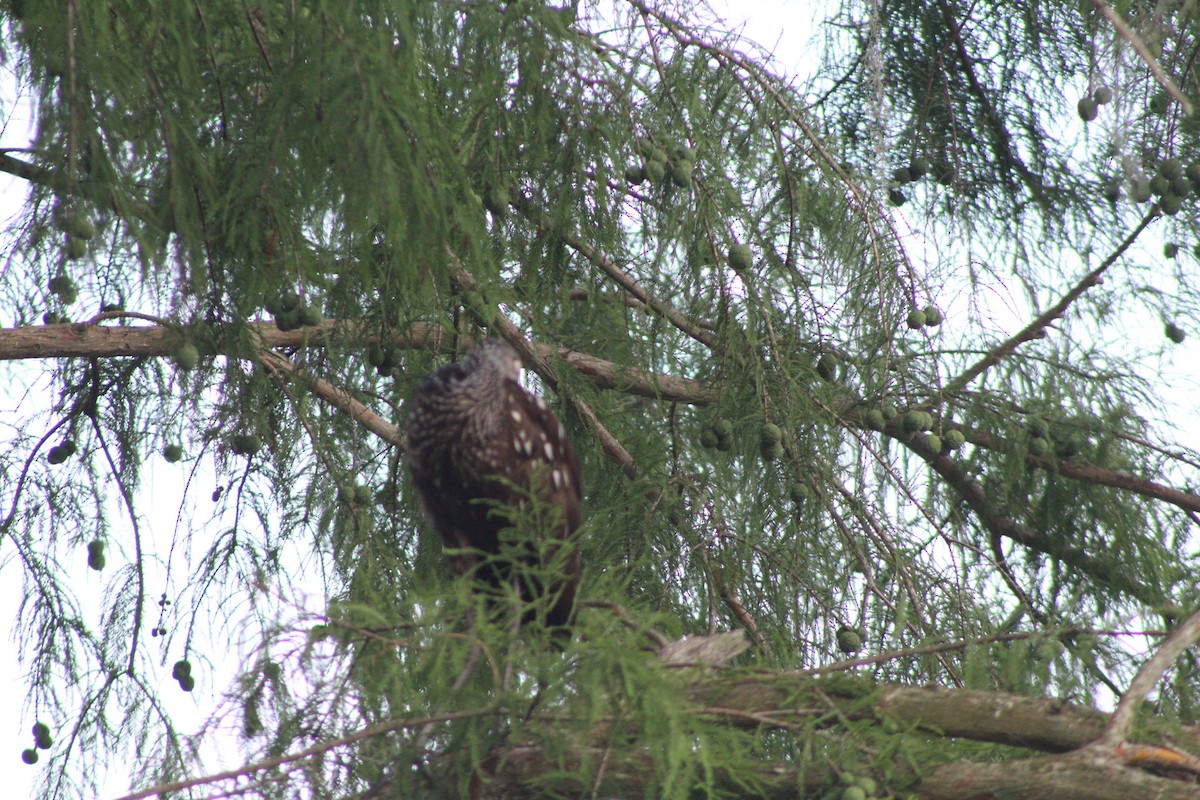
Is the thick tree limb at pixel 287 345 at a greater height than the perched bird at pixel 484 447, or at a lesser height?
greater

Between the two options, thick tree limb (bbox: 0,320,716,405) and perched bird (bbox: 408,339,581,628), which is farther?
thick tree limb (bbox: 0,320,716,405)

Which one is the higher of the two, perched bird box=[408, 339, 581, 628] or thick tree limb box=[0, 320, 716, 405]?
thick tree limb box=[0, 320, 716, 405]

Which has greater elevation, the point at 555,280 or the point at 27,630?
the point at 555,280

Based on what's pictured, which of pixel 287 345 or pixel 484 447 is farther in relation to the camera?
pixel 287 345

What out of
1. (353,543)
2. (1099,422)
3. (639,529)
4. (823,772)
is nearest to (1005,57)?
(1099,422)

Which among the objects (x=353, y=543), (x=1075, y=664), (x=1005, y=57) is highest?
(x=1005, y=57)

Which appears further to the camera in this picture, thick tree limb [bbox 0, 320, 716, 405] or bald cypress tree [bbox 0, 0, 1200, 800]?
thick tree limb [bbox 0, 320, 716, 405]

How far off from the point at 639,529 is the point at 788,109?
1036 millimetres

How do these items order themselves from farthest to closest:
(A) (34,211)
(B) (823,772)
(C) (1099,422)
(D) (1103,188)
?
(D) (1103,188), (C) (1099,422), (A) (34,211), (B) (823,772)

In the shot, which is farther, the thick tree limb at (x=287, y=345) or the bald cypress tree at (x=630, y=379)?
the thick tree limb at (x=287, y=345)

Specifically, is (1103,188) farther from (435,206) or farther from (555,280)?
(435,206)

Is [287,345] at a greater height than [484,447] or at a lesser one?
greater

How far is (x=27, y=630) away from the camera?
136 inches

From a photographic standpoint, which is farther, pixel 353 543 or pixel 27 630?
pixel 27 630
